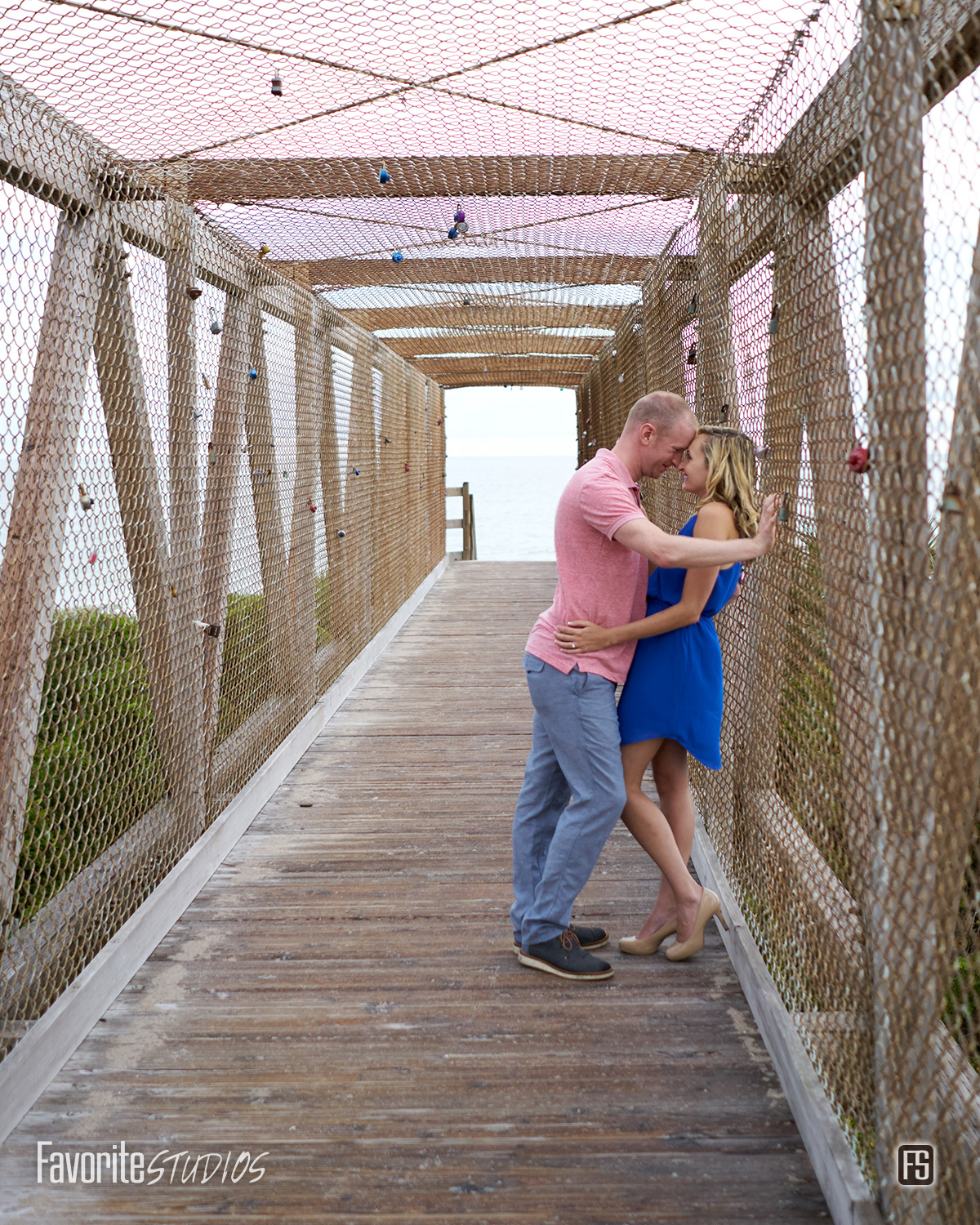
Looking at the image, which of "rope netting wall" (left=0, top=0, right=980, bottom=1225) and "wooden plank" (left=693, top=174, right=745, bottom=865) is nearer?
"rope netting wall" (left=0, top=0, right=980, bottom=1225)

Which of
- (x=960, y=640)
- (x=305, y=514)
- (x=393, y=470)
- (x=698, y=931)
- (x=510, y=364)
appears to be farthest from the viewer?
(x=510, y=364)

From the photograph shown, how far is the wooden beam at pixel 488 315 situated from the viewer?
24.1 ft

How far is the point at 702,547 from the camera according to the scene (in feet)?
8.42

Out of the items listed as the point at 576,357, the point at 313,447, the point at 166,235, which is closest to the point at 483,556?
the point at 576,357

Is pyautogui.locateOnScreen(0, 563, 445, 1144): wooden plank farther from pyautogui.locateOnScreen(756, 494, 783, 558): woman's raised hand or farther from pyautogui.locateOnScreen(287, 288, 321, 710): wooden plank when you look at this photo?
A: pyautogui.locateOnScreen(756, 494, 783, 558): woman's raised hand

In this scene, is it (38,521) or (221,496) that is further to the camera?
(221,496)

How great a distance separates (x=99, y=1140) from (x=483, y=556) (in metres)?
36.5

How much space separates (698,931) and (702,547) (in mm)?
1132

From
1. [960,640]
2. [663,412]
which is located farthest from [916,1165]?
[663,412]

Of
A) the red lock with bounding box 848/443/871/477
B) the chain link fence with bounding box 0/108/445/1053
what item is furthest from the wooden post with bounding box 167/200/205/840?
the red lock with bounding box 848/443/871/477

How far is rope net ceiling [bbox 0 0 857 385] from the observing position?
262 cm

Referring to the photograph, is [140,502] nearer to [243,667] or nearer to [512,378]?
[243,667]

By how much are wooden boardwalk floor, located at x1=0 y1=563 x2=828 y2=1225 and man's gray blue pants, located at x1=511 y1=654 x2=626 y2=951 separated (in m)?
0.24

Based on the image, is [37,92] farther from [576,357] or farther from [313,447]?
[576,357]
